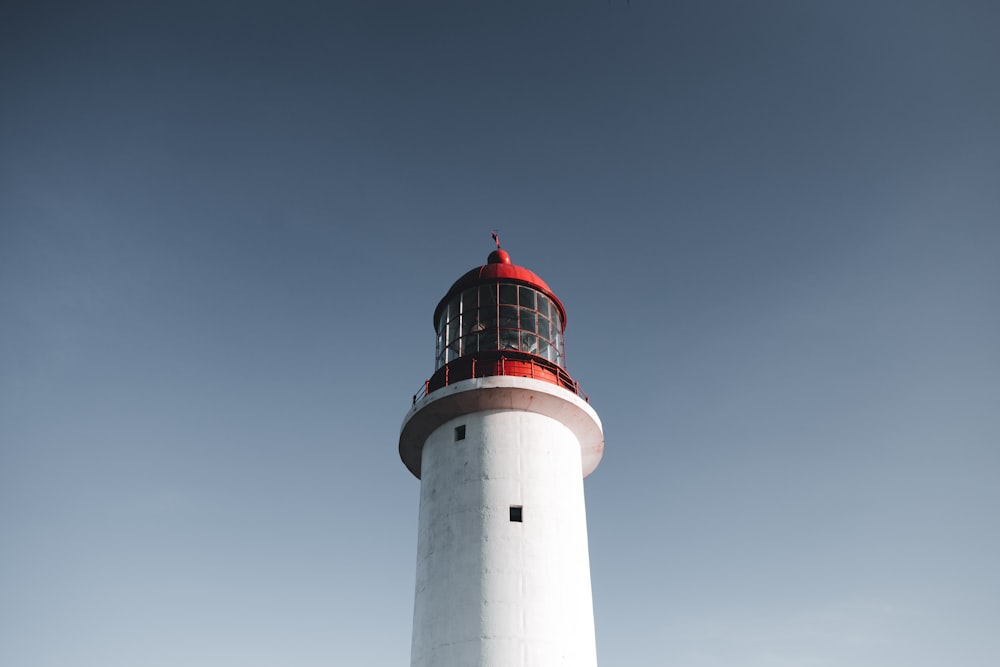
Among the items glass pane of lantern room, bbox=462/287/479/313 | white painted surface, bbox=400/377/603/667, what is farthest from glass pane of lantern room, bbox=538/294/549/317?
white painted surface, bbox=400/377/603/667

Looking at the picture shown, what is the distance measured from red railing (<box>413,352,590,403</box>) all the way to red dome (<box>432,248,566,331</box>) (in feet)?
7.38

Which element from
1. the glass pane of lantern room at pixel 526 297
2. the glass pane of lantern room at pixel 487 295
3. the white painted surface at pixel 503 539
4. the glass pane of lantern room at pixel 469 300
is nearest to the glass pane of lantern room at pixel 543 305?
the glass pane of lantern room at pixel 526 297

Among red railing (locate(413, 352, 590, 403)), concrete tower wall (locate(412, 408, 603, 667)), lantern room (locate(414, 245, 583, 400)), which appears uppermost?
lantern room (locate(414, 245, 583, 400))

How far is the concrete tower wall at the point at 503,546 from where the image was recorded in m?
13.8

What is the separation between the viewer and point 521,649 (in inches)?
534

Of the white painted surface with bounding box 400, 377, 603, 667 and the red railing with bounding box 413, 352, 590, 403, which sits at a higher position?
the red railing with bounding box 413, 352, 590, 403

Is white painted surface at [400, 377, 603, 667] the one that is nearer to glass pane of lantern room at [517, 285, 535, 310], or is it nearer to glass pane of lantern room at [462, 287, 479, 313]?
glass pane of lantern room at [517, 285, 535, 310]

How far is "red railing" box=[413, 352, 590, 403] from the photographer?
1673cm

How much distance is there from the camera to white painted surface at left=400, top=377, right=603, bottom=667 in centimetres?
1380

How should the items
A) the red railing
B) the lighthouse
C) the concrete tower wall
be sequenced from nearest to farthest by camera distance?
the concrete tower wall → the lighthouse → the red railing

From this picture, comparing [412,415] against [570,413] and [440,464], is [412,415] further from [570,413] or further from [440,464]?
[570,413]

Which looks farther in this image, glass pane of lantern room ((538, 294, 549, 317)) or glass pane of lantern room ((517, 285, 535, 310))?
glass pane of lantern room ((538, 294, 549, 317))

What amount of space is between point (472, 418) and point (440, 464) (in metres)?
1.29

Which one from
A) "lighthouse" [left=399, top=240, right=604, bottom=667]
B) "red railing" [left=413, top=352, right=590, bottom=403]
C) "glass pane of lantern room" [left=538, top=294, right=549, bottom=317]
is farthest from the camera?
"glass pane of lantern room" [left=538, top=294, right=549, bottom=317]
